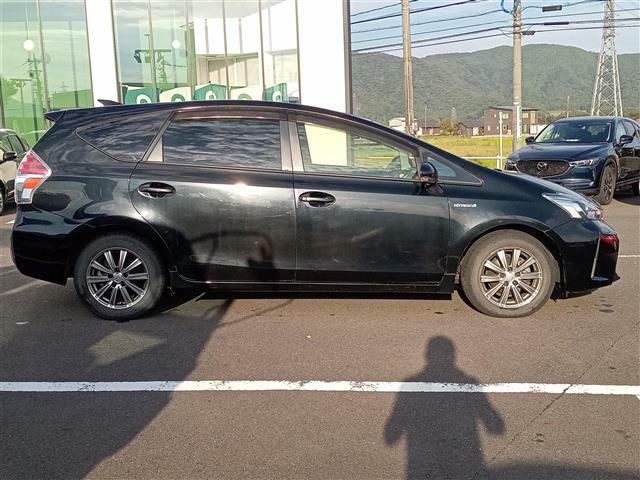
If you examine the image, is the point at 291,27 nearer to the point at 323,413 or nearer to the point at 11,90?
the point at 11,90

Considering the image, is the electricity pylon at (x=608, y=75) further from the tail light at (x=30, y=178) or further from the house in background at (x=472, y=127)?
the house in background at (x=472, y=127)

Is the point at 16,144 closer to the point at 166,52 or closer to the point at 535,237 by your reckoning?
the point at 166,52

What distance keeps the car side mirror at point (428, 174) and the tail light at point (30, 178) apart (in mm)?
3007

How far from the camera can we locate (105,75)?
66.3 feet

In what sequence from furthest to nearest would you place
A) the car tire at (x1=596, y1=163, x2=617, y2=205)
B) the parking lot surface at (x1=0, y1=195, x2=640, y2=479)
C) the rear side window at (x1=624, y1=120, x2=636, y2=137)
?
1. the rear side window at (x1=624, y1=120, x2=636, y2=137)
2. the car tire at (x1=596, y1=163, x2=617, y2=205)
3. the parking lot surface at (x1=0, y1=195, x2=640, y2=479)

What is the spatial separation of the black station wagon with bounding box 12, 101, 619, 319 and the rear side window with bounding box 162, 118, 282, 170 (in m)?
0.01

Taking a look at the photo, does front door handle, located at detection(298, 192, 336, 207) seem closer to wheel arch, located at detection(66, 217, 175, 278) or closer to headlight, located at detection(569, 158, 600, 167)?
wheel arch, located at detection(66, 217, 175, 278)

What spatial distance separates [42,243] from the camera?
5.22m

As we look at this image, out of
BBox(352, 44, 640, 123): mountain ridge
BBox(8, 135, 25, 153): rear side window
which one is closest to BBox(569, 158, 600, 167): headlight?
BBox(8, 135, 25, 153): rear side window

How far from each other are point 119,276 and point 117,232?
359mm

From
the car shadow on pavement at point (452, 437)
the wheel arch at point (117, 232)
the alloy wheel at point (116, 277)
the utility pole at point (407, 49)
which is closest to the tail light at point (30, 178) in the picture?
the wheel arch at point (117, 232)

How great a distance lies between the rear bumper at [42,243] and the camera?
5184 millimetres

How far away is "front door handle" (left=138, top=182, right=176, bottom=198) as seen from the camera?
A: 5102mm

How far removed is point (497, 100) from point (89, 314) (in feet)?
327
